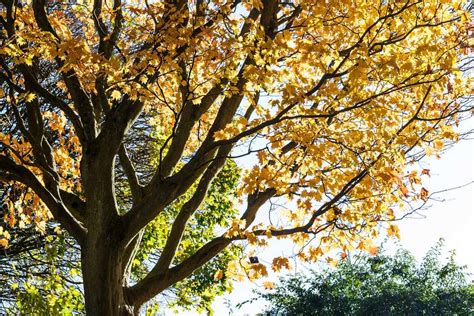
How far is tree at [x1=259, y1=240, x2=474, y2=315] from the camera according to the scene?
57.5 ft

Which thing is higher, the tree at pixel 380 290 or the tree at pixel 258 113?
the tree at pixel 380 290

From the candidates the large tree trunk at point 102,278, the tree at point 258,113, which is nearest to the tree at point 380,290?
the tree at point 258,113

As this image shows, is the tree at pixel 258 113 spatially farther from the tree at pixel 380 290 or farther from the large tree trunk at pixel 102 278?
the tree at pixel 380 290

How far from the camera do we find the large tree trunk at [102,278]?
6387 millimetres

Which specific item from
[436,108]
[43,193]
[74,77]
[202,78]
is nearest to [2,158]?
[43,193]

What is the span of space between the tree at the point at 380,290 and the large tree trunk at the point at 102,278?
11775 millimetres

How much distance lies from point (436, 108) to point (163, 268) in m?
3.82

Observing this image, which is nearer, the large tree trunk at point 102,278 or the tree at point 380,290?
the large tree trunk at point 102,278

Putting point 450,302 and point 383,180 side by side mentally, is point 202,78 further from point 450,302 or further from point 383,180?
point 450,302

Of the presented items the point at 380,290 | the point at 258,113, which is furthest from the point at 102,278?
the point at 380,290

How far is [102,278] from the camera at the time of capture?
21.0 feet

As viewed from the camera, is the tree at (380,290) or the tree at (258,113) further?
the tree at (380,290)

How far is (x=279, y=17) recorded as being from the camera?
24.2 ft

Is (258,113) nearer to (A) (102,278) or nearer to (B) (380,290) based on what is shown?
(A) (102,278)
